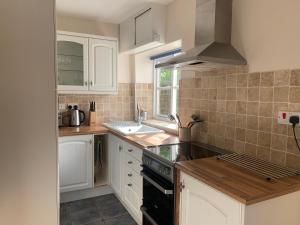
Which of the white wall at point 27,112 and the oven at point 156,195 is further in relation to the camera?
the oven at point 156,195

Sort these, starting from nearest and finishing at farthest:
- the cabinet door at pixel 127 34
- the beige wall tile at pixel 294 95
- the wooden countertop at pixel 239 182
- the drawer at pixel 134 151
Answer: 1. the wooden countertop at pixel 239 182
2. the beige wall tile at pixel 294 95
3. the drawer at pixel 134 151
4. the cabinet door at pixel 127 34

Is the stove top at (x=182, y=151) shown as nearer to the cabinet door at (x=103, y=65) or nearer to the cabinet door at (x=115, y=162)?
the cabinet door at (x=115, y=162)

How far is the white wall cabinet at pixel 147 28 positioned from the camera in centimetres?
252

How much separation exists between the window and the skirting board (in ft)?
4.13

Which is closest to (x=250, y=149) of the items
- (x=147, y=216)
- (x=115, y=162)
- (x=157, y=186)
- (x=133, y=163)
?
(x=157, y=186)

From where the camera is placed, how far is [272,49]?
1522mm

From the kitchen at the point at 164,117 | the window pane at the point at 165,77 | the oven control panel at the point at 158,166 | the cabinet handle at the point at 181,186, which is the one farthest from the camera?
the window pane at the point at 165,77

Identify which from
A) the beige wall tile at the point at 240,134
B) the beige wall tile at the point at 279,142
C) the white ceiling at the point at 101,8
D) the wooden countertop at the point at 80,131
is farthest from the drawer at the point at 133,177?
the white ceiling at the point at 101,8

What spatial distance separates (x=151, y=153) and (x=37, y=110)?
3.01 ft

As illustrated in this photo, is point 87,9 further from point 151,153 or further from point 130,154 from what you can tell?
point 151,153

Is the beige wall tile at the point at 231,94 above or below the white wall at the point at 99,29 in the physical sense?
below

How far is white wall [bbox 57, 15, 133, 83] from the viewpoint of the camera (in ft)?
9.91

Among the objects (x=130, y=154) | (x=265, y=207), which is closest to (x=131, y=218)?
(x=130, y=154)

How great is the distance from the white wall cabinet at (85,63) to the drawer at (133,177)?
3.97 ft
